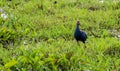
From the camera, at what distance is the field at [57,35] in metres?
6.00

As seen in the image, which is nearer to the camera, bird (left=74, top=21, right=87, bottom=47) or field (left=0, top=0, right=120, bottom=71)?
field (left=0, top=0, right=120, bottom=71)

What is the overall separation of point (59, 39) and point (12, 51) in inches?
52.5

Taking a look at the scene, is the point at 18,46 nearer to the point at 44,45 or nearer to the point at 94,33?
the point at 44,45

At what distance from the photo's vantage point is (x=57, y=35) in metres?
7.86

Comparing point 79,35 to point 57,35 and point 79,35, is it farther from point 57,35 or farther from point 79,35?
point 57,35

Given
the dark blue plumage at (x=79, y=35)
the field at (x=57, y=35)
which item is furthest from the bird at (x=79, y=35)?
the field at (x=57, y=35)

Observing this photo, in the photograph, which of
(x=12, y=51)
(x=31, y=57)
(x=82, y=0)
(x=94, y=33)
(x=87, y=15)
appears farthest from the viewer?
(x=82, y=0)

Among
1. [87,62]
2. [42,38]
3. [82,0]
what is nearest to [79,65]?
[87,62]

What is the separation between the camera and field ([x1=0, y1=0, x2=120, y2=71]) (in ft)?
19.7

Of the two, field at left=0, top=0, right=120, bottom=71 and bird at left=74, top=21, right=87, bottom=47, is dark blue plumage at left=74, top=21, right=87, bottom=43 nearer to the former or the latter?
bird at left=74, top=21, right=87, bottom=47

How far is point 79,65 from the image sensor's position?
601 cm

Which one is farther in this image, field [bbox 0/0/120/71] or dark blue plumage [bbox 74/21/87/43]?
dark blue plumage [bbox 74/21/87/43]

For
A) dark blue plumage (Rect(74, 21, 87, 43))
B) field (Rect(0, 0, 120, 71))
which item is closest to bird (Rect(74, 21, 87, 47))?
dark blue plumage (Rect(74, 21, 87, 43))

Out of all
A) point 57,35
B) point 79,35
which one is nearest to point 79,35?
point 79,35
